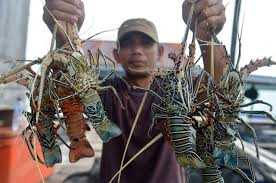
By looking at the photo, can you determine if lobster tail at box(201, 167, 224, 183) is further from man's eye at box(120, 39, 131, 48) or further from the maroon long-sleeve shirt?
man's eye at box(120, 39, 131, 48)

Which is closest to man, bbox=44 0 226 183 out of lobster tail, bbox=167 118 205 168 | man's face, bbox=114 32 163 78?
man's face, bbox=114 32 163 78

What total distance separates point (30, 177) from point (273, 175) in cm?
235

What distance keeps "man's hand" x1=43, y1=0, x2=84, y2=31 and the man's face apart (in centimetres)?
44

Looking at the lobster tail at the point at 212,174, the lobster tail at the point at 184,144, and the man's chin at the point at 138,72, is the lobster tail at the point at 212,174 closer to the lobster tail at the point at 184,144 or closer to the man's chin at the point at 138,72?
the lobster tail at the point at 184,144

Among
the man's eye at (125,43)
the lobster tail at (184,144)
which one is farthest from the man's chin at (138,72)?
the lobster tail at (184,144)

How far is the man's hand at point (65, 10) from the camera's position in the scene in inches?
78.7

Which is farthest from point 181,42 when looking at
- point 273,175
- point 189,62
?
point 273,175

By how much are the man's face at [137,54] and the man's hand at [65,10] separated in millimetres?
442

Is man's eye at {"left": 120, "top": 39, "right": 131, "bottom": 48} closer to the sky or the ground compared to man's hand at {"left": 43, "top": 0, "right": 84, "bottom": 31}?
closer to the ground

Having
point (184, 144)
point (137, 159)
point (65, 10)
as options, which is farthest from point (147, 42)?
point (184, 144)

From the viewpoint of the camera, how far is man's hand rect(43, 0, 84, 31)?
2.00 meters

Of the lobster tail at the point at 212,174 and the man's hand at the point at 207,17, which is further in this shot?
the man's hand at the point at 207,17

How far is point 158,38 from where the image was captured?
8.81ft

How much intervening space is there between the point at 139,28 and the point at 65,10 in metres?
0.67
